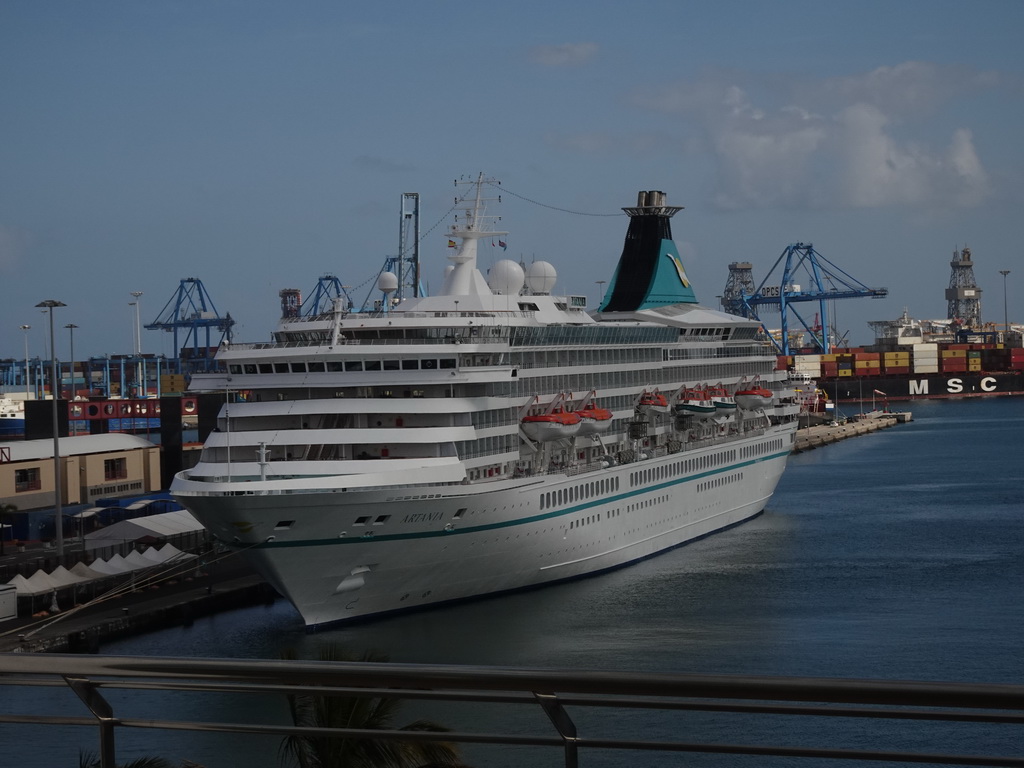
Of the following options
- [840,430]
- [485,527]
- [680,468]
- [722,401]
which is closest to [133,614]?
[485,527]

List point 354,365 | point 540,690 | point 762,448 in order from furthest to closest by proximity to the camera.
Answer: point 762,448, point 354,365, point 540,690

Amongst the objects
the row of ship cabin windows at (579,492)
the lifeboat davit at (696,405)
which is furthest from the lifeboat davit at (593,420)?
the lifeboat davit at (696,405)

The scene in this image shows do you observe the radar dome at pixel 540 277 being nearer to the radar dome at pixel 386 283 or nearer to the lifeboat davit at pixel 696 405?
the radar dome at pixel 386 283

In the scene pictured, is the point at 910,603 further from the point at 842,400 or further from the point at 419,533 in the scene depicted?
the point at 842,400

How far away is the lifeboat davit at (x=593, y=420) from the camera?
27797mm

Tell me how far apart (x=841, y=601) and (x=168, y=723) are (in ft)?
77.1

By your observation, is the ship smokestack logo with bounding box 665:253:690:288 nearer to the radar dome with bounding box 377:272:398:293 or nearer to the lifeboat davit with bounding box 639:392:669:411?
the lifeboat davit with bounding box 639:392:669:411

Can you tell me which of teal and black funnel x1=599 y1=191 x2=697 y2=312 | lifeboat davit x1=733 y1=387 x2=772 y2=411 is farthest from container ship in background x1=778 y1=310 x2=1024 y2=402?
lifeboat davit x1=733 y1=387 x2=772 y2=411

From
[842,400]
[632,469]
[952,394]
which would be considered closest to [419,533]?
[632,469]

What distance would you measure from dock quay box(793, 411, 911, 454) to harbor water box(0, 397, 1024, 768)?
126 feet

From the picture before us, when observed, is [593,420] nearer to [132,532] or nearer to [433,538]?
[433,538]

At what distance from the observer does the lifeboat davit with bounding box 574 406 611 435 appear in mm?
27797

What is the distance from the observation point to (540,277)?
104 feet

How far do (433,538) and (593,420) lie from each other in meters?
6.43
